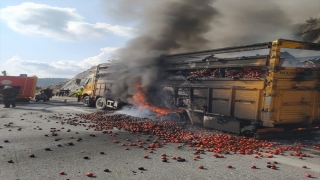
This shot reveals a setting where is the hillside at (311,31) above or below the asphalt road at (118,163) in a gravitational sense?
above

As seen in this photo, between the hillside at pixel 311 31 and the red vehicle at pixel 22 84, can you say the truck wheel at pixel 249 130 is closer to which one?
the hillside at pixel 311 31

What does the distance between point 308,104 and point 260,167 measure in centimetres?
458

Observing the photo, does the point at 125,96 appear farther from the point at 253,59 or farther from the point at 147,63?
the point at 253,59

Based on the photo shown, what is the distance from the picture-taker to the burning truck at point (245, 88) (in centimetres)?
887

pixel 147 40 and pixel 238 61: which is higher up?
pixel 147 40

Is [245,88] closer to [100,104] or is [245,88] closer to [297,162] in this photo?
[297,162]

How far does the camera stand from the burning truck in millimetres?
8867

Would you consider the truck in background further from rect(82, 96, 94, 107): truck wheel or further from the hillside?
the hillside

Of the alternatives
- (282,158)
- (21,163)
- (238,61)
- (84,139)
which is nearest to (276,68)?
(238,61)

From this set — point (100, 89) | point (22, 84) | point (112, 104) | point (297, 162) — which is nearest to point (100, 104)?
point (100, 89)

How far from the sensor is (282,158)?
6969 millimetres

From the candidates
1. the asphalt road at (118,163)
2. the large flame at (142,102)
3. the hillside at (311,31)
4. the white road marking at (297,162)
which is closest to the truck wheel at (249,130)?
the asphalt road at (118,163)

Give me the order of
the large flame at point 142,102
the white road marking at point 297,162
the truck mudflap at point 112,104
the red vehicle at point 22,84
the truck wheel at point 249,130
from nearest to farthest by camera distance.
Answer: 1. the white road marking at point 297,162
2. the truck wheel at point 249,130
3. the large flame at point 142,102
4. the truck mudflap at point 112,104
5. the red vehicle at point 22,84

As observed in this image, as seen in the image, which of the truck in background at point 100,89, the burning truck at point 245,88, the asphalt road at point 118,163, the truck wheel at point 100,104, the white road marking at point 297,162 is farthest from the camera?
the truck wheel at point 100,104
